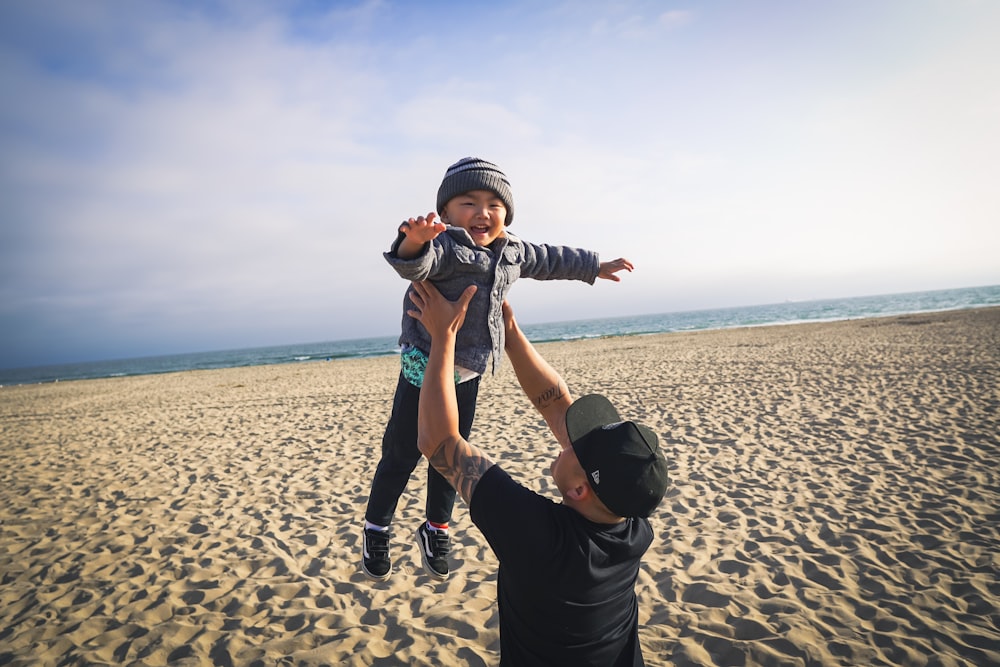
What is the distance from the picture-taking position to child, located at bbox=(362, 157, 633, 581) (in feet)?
7.23

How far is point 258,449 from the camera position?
8.83m

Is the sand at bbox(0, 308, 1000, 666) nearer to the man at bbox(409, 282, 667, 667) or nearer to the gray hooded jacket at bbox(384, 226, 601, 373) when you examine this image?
the man at bbox(409, 282, 667, 667)

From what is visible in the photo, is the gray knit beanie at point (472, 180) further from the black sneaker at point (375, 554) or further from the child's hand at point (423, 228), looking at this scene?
the black sneaker at point (375, 554)

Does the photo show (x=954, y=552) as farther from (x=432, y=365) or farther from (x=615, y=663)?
(x=432, y=365)

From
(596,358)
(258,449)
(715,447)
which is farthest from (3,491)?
(596,358)

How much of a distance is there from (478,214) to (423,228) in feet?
2.11

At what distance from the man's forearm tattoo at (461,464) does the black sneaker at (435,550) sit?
1053 millimetres

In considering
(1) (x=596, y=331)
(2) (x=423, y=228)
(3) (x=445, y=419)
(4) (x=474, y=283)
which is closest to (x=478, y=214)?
(4) (x=474, y=283)

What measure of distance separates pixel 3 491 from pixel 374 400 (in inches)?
310

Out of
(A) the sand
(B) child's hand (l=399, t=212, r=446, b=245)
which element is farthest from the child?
(A) the sand

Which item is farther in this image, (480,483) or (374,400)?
(374,400)

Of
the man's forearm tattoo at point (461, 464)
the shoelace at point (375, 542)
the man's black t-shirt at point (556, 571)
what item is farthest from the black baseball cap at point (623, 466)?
the shoelace at point (375, 542)

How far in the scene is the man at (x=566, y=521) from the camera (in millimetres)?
1603

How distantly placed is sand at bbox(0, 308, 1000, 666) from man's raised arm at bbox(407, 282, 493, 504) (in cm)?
218
